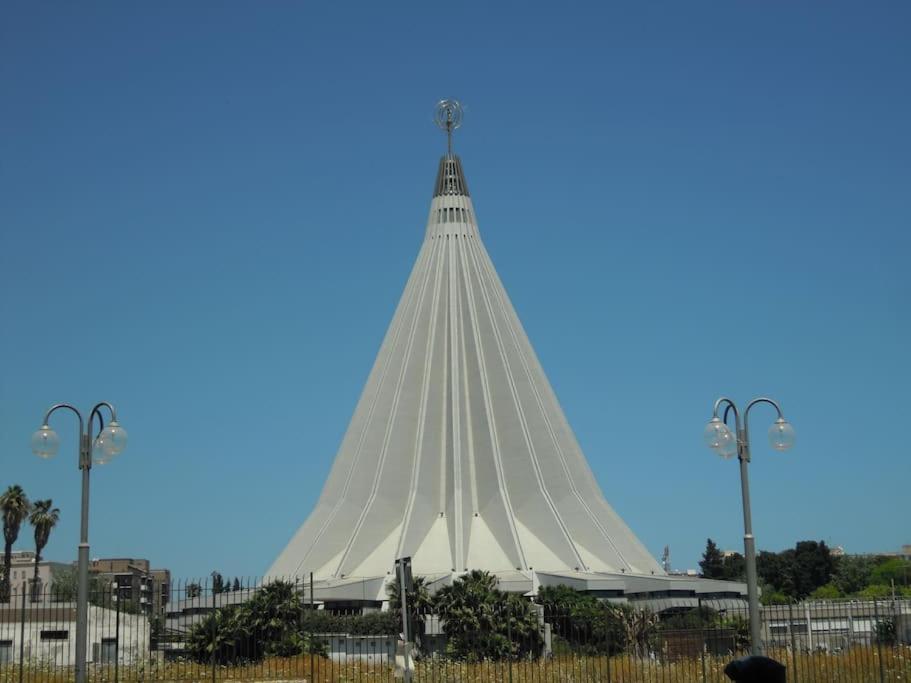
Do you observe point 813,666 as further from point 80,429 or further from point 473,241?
point 473,241

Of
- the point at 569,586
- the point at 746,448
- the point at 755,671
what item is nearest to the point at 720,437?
the point at 746,448

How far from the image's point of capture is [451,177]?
66.2m

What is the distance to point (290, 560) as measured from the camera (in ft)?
191

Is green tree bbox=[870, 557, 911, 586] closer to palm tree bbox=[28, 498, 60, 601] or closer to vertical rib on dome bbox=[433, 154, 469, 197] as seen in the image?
vertical rib on dome bbox=[433, 154, 469, 197]

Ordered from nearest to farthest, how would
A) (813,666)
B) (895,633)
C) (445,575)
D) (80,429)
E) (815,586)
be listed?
(80,429), (813,666), (895,633), (445,575), (815,586)

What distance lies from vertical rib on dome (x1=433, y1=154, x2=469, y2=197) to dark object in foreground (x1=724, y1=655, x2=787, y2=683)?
61412 millimetres

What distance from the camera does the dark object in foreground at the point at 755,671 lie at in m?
5.52

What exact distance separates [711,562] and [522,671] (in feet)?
268

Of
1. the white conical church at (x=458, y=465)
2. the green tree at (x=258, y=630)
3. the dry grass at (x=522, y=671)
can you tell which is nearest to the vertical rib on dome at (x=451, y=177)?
the white conical church at (x=458, y=465)

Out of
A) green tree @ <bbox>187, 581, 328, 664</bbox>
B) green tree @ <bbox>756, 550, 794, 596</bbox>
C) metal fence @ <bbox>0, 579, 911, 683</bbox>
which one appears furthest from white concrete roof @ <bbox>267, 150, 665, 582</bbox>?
green tree @ <bbox>756, 550, 794, 596</bbox>

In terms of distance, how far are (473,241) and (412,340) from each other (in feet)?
22.0

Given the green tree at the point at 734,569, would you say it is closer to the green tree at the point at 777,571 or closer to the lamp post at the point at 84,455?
the green tree at the point at 777,571

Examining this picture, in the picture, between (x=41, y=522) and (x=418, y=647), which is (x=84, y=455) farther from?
(x=41, y=522)

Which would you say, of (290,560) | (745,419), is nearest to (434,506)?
(290,560)
